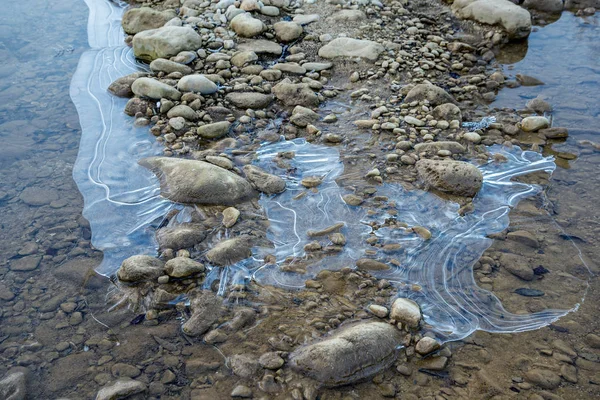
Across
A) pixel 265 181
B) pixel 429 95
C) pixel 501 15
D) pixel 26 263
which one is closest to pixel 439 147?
pixel 429 95

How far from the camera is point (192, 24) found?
639cm

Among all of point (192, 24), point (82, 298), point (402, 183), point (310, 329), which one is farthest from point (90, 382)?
point (192, 24)

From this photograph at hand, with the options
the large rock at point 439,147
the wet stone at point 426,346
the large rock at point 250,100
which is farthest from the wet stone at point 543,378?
the large rock at point 250,100

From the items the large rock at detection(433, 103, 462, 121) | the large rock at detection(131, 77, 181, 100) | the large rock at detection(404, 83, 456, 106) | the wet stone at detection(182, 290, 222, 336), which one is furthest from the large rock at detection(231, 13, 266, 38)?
the wet stone at detection(182, 290, 222, 336)

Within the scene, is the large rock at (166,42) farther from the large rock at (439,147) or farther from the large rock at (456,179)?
the large rock at (456,179)

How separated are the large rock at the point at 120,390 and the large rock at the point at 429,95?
145 inches

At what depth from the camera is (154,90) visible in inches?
203

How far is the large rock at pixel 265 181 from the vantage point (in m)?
4.05

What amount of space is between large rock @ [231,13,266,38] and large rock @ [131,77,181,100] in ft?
4.79

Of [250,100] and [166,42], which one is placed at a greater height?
[166,42]

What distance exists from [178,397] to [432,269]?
1738mm

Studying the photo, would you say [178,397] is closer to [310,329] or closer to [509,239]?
[310,329]

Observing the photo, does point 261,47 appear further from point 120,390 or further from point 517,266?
point 120,390

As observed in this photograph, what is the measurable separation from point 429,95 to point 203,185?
250 centimetres
